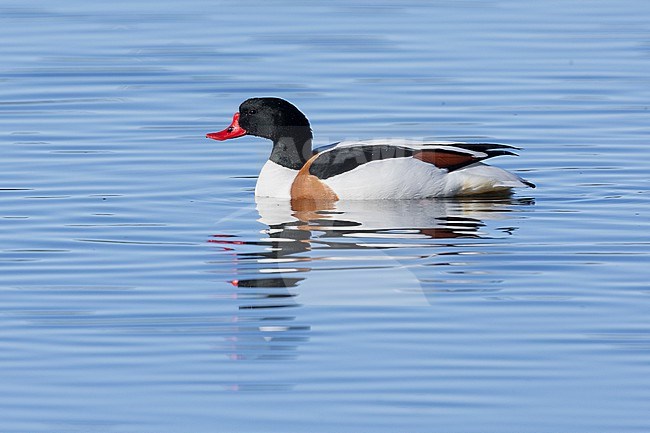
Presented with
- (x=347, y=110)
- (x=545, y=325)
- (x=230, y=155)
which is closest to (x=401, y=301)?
(x=545, y=325)

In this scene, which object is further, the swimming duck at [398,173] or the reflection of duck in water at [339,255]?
the swimming duck at [398,173]

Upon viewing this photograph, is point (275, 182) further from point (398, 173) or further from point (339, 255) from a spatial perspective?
point (339, 255)

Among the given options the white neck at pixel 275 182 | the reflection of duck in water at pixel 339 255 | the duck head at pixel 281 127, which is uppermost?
the duck head at pixel 281 127

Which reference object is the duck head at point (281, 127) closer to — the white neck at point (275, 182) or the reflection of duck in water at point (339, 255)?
the white neck at point (275, 182)

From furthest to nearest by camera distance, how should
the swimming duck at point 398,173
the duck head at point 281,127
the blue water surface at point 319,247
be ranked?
the duck head at point 281,127
the swimming duck at point 398,173
the blue water surface at point 319,247

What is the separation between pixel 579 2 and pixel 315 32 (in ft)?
15.8

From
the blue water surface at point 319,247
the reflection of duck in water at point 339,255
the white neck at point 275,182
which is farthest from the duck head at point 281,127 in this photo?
the reflection of duck in water at point 339,255

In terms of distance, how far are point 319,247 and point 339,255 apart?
0.35 m

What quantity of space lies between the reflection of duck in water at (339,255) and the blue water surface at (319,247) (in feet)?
0.10

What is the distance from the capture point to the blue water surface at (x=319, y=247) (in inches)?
280

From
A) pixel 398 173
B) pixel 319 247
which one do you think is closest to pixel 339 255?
pixel 319 247

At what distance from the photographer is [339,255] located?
33.1ft

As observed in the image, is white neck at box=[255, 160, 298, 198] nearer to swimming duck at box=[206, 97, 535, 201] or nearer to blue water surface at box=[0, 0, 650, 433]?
swimming duck at box=[206, 97, 535, 201]

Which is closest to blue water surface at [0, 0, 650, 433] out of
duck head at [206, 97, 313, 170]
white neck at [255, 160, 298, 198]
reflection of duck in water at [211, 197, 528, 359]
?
reflection of duck in water at [211, 197, 528, 359]
